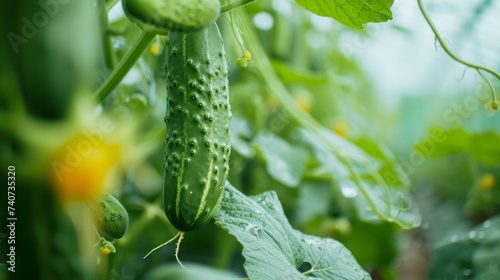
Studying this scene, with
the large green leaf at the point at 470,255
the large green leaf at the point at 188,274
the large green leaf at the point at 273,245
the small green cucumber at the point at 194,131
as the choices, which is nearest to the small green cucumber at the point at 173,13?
the small green cucumber at the point at 194,131

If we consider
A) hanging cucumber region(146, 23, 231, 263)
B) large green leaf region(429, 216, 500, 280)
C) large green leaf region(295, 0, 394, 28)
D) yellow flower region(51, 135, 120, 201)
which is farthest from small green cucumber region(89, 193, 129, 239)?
large green leaf region(429, 216, 500, 280)

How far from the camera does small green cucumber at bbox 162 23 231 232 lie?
0.60 meters

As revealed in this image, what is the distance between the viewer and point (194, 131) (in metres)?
0.62

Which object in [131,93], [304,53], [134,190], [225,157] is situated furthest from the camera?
[304,53]

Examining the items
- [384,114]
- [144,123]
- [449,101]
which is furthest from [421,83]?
[144,123]

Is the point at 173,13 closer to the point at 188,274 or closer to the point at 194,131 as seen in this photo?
the point at 194,131

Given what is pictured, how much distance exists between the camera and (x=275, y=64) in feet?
4.62

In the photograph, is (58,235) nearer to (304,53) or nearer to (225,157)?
(225,157)

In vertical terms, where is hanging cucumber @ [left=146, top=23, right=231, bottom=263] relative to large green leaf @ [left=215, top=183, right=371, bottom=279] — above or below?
above

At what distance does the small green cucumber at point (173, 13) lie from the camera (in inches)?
19.3

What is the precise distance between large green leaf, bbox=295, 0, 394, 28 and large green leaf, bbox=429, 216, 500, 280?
0.54m

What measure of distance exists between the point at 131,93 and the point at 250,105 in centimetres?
45

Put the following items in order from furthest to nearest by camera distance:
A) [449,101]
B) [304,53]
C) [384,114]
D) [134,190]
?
[449,101] < [384,114] < [304,53] < [134,190]

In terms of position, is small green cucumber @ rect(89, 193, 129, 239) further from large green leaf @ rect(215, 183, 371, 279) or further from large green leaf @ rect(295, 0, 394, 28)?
large green leaf @ rect(295, 0, 394, 28)
